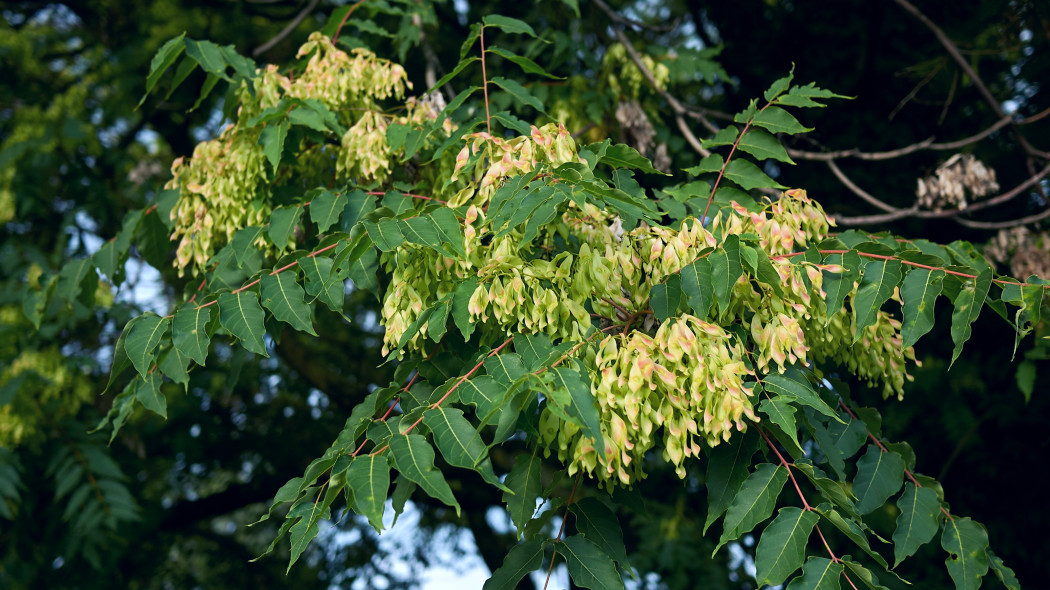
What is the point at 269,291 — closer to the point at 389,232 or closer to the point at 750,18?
the point at 389,232

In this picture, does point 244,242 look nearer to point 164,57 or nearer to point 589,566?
point 164,57

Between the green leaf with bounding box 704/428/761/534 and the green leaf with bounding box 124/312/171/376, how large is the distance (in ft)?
4.53

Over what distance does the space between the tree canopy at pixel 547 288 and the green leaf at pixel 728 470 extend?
11mm

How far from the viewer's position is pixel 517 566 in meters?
1.81

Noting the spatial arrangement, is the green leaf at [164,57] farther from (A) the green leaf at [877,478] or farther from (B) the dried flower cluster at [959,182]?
(B) the dried flower cluster at [959,182]

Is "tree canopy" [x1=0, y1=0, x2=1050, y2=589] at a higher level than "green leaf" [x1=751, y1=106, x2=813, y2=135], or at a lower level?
lower

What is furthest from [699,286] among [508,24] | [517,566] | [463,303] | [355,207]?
[508,24]

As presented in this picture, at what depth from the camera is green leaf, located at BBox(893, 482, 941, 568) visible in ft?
6.16

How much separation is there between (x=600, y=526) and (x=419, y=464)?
1.83ft

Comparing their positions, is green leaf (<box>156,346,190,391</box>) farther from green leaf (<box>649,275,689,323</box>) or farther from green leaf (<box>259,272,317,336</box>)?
green leaf (<box>649,275,689,323</box>)

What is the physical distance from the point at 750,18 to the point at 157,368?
3.67 meters

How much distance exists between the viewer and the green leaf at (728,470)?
1811 mm

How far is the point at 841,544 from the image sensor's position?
408 cm

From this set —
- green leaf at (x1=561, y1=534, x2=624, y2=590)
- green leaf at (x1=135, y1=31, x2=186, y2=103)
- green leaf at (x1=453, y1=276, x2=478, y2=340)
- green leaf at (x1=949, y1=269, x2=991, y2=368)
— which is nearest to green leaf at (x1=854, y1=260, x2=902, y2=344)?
green leaf at (x1=949, y1=269, x2=991, y2=368)
